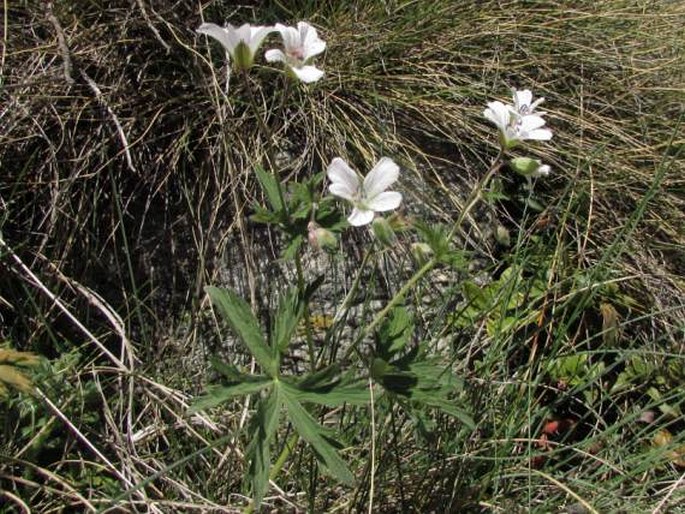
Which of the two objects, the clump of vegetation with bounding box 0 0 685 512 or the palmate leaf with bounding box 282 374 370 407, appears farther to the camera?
the clump of vegetation with bounding box 0 0 685 512

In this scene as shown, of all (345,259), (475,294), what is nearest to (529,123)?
(475,294)

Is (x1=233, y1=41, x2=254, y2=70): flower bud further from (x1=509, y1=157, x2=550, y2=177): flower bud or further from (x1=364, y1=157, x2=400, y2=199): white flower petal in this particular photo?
(x1=509, y1=157, x2=550, y2=177): flower bud

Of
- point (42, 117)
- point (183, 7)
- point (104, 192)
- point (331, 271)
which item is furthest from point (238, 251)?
point (183, 7)

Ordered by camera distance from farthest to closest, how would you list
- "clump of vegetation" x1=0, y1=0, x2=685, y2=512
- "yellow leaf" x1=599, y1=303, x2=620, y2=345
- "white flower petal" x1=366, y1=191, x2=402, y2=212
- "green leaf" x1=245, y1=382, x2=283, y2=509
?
"yellow leaf" x1=599, y1=303, x2=620, y2=345, "clump of vegetation" x1=0, y1=0, x2=685, y2=512, "white flower petal" x1=366, y1=191, x2=402, y2=212, "green leaf" x1=245, y1=382, x2=283, y2=509

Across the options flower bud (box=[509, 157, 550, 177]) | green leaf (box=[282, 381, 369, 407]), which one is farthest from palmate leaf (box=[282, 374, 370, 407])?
flower bud (box=[509, 157, 550, 177])

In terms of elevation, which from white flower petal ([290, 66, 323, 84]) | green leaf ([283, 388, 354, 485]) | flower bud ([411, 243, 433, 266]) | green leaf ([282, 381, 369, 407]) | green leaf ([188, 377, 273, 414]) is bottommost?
green leaf ([283, 388, 354, 485])

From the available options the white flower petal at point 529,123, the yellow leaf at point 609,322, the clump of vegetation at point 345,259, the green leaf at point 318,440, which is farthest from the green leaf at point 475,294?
the green leaf at point 318,440

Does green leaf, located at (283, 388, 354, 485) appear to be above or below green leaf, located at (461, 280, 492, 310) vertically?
below
